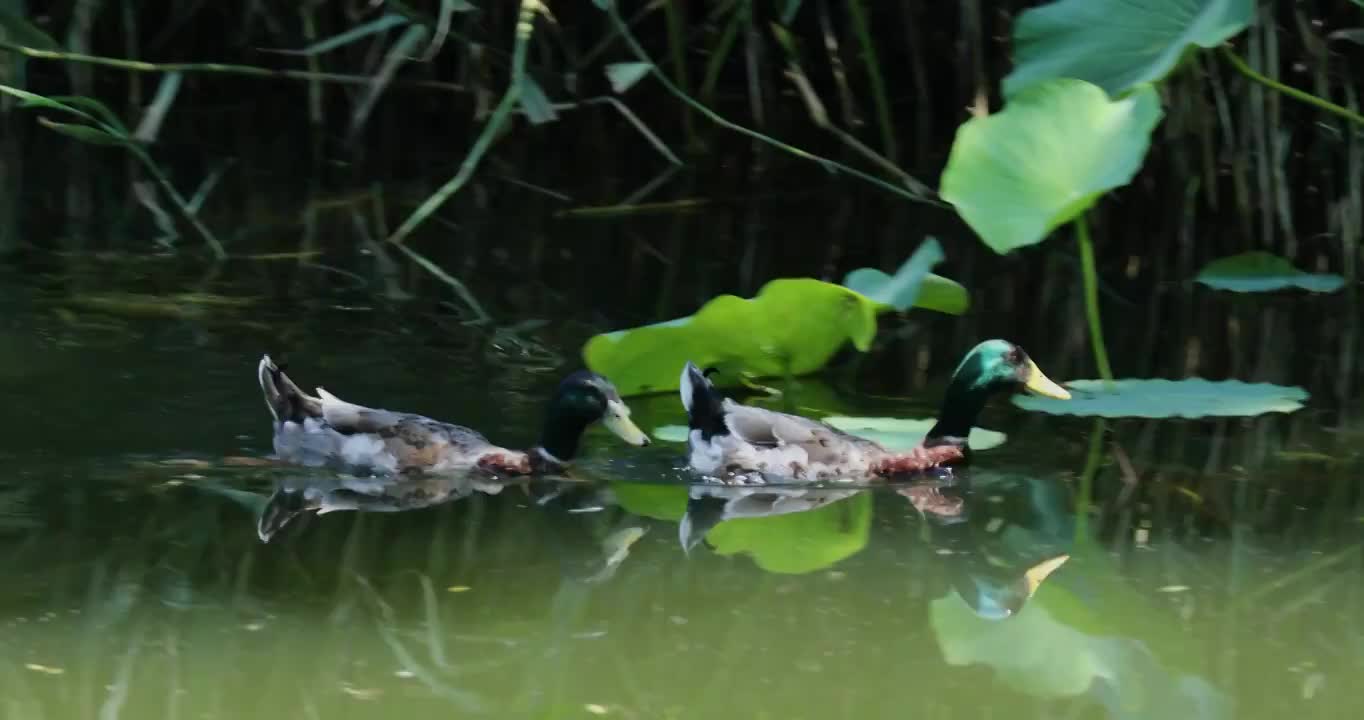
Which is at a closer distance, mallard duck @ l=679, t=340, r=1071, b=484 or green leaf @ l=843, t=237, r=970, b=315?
mallard duck @ l=679, t=340, r=1071, b=484

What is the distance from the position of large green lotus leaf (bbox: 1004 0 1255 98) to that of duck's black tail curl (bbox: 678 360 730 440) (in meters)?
1.16

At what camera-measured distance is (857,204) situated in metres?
10.1

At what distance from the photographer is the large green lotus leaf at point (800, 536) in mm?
5082

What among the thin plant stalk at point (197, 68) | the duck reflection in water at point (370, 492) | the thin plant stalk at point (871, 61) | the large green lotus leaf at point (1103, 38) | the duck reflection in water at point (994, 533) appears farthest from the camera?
the thin plant stalk at point (871, 61)

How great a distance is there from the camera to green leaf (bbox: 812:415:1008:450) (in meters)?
6.23

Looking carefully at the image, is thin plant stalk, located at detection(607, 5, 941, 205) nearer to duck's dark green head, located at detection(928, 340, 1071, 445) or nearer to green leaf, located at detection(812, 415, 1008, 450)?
green leaf, located at detection(812, 415, 1008, 450)

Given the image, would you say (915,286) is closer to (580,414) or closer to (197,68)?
(580,414)

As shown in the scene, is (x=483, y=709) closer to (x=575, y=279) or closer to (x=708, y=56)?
(x=575, y=279)

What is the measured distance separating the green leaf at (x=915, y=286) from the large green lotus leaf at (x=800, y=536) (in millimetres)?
604

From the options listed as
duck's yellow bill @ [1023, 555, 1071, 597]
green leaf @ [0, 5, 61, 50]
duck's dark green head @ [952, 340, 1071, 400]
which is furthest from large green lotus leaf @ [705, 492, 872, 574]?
green leaf @ [0, 5, 61, 50]

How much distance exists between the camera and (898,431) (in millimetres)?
6328

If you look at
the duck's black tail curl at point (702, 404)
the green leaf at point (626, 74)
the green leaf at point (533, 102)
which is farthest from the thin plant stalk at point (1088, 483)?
the green leaf at point (533, 102)

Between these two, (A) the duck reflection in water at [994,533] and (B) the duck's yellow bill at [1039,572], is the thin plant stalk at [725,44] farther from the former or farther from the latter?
(B) the duck's yellow bill at [1039,572]

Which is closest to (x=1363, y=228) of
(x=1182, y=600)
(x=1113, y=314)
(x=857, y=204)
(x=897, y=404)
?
(x=1113, y=314)
